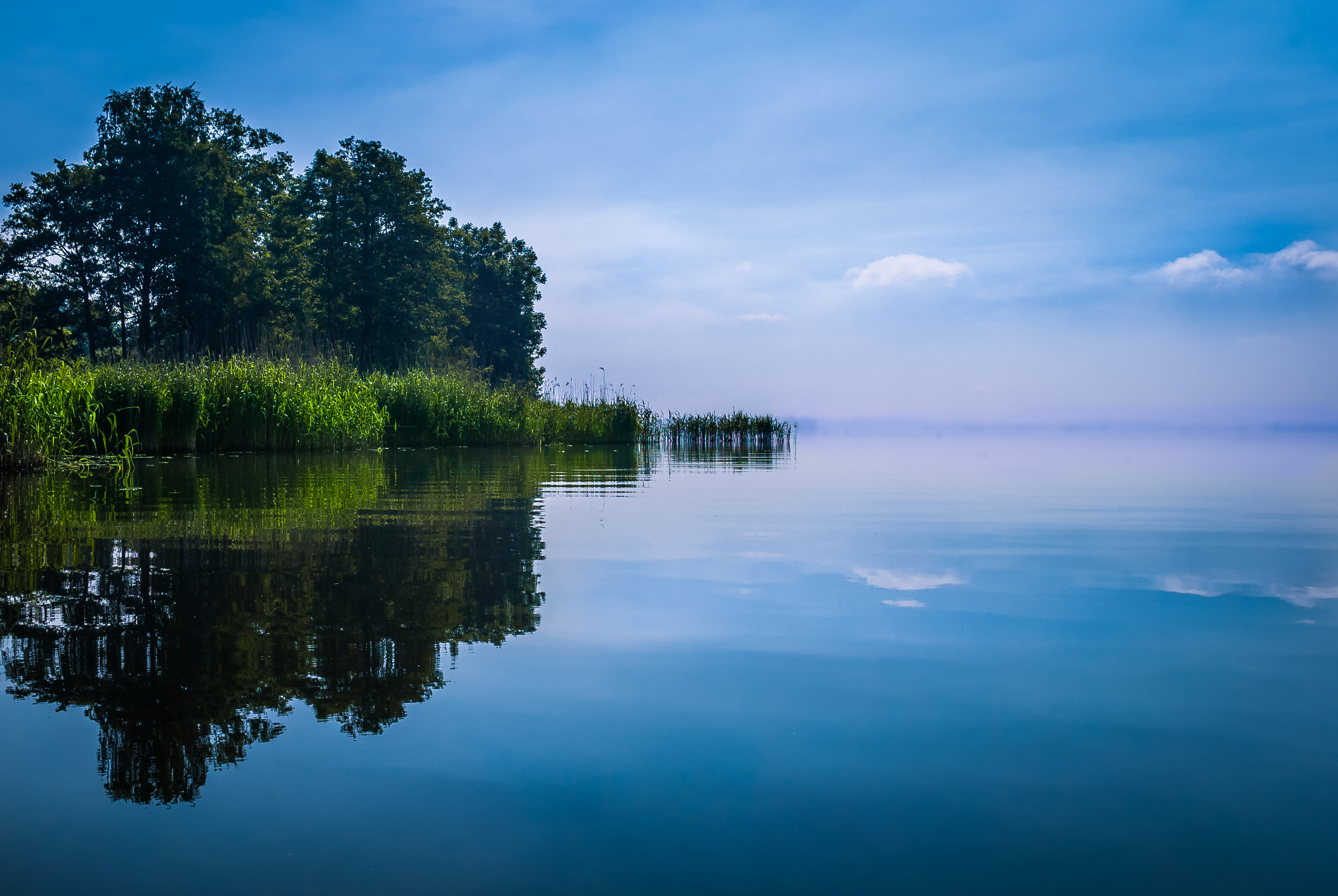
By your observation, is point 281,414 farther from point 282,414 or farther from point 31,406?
point 31,406

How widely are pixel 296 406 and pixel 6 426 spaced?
707 cm

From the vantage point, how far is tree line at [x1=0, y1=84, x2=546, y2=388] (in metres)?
36.3

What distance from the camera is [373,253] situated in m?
41.4

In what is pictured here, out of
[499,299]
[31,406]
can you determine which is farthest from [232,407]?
[499,299]

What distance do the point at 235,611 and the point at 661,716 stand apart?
1.93 m

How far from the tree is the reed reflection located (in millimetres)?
46954

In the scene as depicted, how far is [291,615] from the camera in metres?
3.31

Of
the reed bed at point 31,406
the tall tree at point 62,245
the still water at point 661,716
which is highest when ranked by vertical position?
the tall tree at point 62,245

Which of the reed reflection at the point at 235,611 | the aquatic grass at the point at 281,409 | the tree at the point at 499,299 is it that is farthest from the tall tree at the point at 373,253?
the reed reflection at the point at 235,611

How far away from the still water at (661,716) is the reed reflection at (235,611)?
0.7 inches

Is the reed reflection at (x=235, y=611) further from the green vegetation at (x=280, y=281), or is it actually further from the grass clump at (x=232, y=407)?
the green vegetation at (x=280, y=281)

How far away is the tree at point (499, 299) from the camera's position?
176 ft

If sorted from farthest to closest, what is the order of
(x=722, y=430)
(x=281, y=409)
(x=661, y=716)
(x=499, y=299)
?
(x=499, y=299) → (x=722, y=430) → (x=281, y=409) → (x=661, y=716)

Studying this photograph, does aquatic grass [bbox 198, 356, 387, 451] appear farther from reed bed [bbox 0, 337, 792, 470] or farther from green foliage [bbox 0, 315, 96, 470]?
green foliage [bbox 0, 315, 96, 470]
